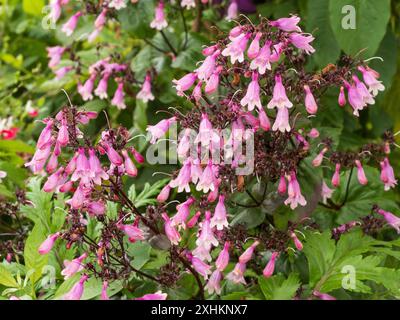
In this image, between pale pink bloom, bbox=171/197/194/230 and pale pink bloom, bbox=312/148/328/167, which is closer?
pale pink bloom, bbox=171/197/194/230

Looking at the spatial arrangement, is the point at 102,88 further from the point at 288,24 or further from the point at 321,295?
the point at 321,295

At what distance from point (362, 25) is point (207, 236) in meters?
0.72

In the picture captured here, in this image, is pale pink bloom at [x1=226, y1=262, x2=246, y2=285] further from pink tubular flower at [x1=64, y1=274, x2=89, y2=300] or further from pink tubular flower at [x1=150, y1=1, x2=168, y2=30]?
pink tubular flower at [x1=150, y1=1, x2=168, y2=30]

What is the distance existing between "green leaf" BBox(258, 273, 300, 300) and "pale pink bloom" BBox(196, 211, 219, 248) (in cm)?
13

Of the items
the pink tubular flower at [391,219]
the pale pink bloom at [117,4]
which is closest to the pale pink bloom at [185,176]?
the pink tubular flower at [391,219]

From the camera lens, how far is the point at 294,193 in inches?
51.3

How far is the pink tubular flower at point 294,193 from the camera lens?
1301mm

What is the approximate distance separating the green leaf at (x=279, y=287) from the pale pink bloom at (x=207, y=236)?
0.42 ft

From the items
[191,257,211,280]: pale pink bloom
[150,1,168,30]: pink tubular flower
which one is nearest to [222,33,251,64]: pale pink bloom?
[191,257,211,280]: pale pink bloom

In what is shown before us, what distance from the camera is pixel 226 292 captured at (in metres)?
1.43

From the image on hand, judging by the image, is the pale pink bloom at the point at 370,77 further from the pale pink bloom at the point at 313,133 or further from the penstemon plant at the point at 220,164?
the pale pink bloom at the point at 313,133

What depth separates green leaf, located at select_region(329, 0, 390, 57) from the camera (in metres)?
1.62

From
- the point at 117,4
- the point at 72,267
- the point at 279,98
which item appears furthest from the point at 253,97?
the point at 117,4
